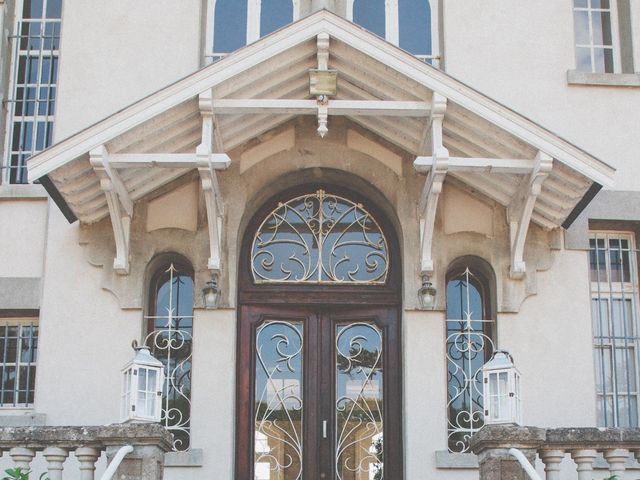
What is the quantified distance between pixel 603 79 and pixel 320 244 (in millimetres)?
3259

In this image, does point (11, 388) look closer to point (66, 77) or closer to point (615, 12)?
point (66, 77)

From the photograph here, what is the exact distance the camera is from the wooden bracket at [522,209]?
10.2 m

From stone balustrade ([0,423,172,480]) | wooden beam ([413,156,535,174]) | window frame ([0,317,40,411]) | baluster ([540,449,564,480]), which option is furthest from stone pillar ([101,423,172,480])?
wooden beam ([413,156,535,174])

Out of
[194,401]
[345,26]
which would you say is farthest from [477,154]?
[194,401]

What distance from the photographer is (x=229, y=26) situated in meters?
12.3

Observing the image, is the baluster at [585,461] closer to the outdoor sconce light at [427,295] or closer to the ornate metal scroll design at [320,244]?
the outdoor sconce light at [427,295]

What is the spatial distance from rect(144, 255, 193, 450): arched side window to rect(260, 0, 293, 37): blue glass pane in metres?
2.67

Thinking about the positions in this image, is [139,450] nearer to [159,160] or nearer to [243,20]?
[159,160]

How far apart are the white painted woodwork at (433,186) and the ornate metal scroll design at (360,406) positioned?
3.09 feet

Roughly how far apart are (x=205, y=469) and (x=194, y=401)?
2.08ft

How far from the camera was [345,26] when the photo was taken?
10.3 m

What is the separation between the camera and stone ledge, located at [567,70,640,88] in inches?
463

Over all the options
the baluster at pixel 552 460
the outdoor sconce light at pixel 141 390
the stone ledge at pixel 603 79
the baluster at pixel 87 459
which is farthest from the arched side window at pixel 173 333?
the stone ledge at pixel 603 79

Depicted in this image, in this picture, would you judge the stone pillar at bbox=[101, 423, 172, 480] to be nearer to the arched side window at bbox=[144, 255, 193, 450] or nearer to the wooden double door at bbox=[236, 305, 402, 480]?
the arched side window at bbox=[144, 255, 193, 450]
